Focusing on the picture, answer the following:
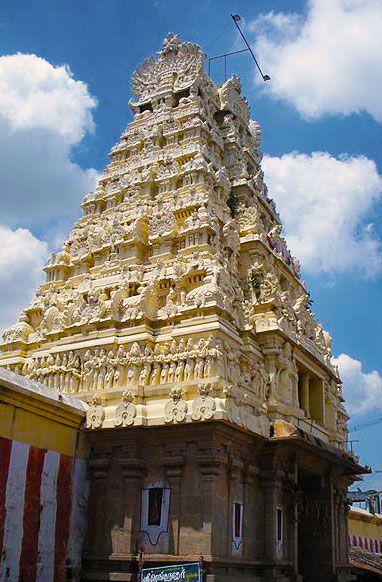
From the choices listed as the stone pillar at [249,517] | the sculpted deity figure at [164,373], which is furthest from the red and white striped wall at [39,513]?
the stone pillar at [249,517]

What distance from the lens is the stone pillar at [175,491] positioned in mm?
17797

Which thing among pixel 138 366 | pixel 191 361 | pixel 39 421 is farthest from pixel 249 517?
pixel 39 421

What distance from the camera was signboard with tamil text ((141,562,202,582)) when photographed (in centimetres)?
1655

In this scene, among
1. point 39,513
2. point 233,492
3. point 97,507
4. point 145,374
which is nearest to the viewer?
point 39,513

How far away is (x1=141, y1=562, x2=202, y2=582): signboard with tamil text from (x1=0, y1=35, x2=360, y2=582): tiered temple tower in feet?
1.48

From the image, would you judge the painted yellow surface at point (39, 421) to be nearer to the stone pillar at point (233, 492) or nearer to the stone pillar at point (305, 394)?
the stone pillar at point (233, 492)

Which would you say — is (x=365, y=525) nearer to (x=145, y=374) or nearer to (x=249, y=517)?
(x=249, y=517)

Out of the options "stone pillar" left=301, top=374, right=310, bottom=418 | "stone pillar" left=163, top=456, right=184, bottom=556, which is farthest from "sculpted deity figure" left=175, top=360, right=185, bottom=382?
"stone pillar" left=301, top=374, right=310, bottom=418

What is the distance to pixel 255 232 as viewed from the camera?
83.7 feet

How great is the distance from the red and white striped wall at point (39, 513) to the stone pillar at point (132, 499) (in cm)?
156

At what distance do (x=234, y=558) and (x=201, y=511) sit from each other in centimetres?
179

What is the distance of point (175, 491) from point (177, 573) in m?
2.24

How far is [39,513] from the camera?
1773 cm

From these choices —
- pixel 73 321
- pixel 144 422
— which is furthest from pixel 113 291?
pixel 144 422
